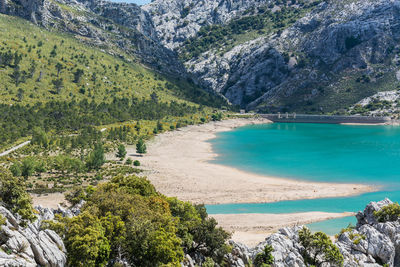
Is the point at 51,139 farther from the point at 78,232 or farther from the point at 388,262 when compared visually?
the point at 388,262

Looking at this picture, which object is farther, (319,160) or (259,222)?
(319,160)

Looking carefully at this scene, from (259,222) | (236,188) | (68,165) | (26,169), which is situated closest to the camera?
(259,222)

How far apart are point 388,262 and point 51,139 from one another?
331 ft

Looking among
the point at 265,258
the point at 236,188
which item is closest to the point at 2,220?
the point at 265,258

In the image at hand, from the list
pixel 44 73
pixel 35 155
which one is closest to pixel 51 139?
pixel 35 155

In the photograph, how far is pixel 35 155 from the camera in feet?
314

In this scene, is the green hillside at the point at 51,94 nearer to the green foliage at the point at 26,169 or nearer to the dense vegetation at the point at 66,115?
the dense vegetation at the point at 66,115

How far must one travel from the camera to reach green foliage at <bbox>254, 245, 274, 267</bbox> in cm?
4081

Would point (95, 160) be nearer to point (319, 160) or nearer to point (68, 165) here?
point (68, 165)

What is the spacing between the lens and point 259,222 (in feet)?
202

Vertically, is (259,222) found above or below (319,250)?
below

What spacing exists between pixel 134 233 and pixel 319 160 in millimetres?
92179

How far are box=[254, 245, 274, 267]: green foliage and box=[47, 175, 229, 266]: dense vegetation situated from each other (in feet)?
13.9

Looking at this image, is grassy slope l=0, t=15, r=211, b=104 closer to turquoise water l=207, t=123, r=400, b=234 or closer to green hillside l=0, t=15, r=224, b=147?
green hillside l=0, t=15, r=224, b=147
